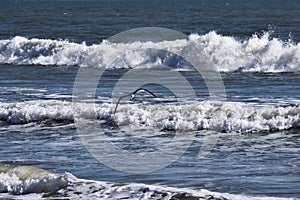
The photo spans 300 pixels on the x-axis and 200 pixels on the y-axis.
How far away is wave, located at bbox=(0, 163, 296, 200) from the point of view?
1185 cm

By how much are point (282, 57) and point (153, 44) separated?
8.93 meters

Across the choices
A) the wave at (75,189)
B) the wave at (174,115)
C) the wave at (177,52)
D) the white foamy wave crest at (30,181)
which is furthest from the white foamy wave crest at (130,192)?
the wave at (177,52)

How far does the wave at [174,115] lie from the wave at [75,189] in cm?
553

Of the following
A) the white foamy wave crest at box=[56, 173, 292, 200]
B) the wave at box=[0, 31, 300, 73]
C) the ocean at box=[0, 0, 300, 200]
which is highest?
the wave at box=[0, 31, 300, 73]

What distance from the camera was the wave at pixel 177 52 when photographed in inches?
1281

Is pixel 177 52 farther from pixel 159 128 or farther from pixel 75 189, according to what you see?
pixel 75 189

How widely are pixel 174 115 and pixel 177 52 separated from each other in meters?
18.3

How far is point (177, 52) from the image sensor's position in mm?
37281

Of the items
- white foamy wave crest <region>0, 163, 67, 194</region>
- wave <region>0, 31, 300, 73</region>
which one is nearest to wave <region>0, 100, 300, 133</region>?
white foamy wave crest <region>0, 163, 67, 194</region>

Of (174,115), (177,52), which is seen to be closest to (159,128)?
(174,115)

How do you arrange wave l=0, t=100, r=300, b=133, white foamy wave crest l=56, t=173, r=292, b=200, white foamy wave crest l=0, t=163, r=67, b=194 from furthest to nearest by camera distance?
1. wave l=0, t=100, r=300, b=133
2. white foamy wave crest l=0, t=163, r=67, b=194
3. white foamy wave crest l=56, t=173, r=292, b=200

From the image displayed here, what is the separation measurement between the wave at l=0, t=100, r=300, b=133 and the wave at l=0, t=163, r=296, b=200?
5533mm

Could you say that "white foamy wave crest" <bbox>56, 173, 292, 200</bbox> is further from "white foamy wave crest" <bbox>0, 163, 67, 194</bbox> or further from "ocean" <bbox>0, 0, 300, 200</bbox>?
"white foamy wave crest" <bbox>0, 163, 67, 194</bbox>

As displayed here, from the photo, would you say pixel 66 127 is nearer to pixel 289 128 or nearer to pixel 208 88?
pixel 289 128
